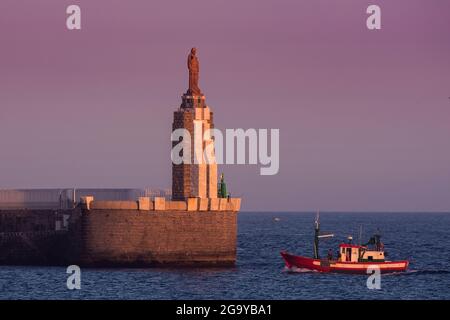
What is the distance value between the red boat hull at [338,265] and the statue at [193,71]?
16.2 metres

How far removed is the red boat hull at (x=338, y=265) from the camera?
3964 inches

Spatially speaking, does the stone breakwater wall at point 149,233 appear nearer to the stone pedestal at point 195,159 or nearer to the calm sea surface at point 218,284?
the stone pedestal at point 195,159

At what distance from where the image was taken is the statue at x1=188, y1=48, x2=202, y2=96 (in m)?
103

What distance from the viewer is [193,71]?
103m

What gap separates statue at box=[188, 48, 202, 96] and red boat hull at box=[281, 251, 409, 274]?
53.3 feet

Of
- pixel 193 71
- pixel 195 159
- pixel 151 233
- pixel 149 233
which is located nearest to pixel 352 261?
pixel 195 159

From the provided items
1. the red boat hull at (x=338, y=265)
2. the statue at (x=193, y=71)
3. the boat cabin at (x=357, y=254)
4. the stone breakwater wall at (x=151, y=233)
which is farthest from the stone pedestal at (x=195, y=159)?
the boat cabin at (x=357, y=254)

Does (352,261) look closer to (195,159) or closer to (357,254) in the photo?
(357,254)

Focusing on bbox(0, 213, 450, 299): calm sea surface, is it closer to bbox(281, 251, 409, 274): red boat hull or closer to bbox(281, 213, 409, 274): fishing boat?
bbox(281, 251, 409, 274): red boat hull

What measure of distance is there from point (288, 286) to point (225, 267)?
959 cm

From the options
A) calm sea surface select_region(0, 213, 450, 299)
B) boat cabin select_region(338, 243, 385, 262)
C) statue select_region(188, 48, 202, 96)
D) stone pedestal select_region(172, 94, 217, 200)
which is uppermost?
statue select_region(188, 48, 202, 96)

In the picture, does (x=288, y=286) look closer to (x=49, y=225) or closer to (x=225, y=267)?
(x=225, y=267)

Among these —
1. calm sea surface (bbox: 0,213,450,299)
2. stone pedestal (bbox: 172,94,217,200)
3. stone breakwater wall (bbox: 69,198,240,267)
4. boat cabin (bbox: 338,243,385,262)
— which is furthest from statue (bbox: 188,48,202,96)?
boat cabin (bbox: 338,243,385,262)

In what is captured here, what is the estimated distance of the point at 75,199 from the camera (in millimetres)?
122000
